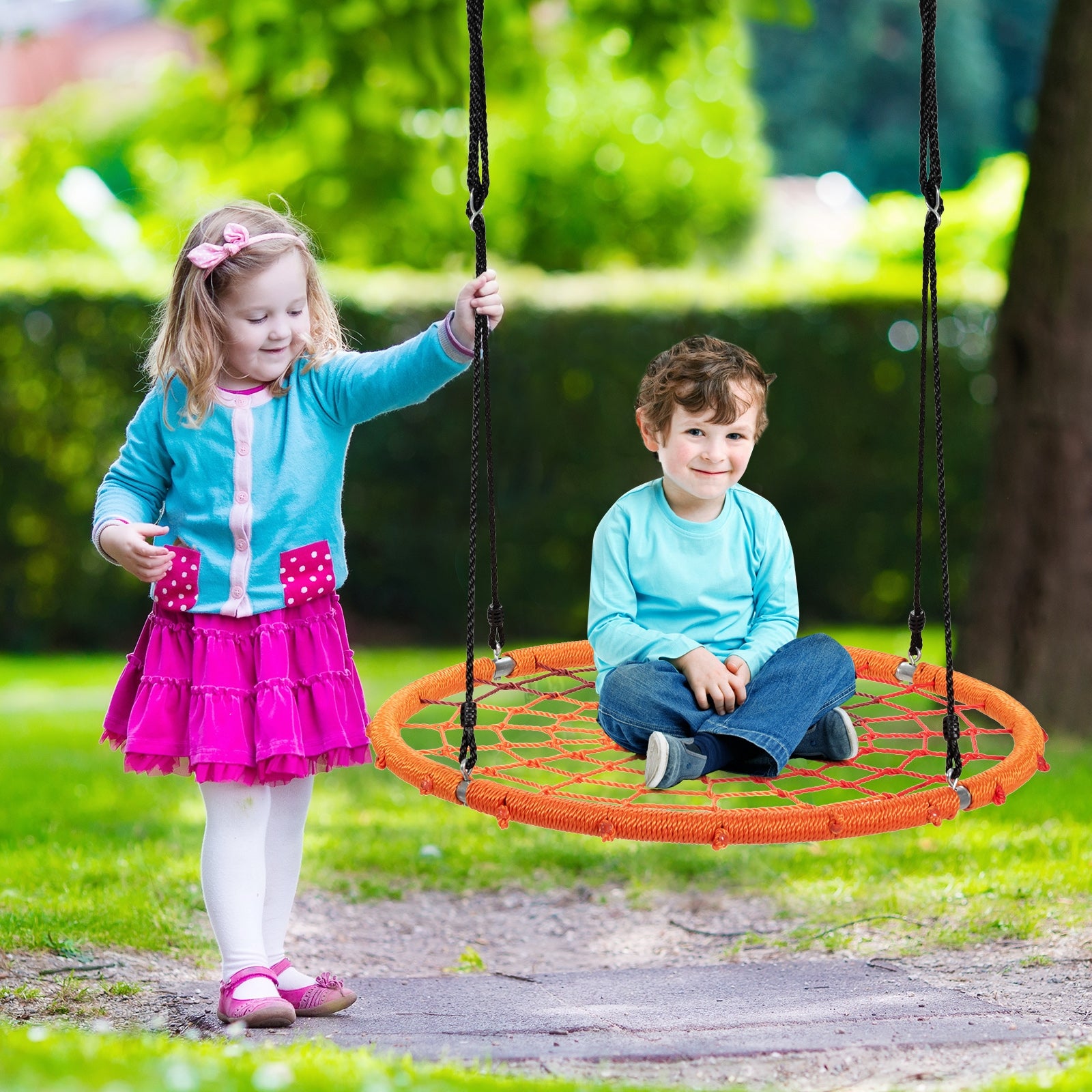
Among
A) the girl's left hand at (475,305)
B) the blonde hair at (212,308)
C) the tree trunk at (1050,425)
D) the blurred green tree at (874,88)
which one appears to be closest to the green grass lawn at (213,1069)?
the blonde hair at (212,308)

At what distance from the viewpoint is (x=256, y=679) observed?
287 centimetres

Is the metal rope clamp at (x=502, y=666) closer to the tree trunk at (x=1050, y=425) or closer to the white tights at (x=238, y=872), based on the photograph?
the white tights at (x=238, y=872)

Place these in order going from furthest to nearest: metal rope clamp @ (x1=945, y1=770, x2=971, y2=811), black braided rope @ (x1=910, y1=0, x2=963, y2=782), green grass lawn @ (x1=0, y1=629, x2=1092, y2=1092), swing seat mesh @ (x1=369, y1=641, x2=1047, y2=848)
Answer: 1. green grass lawn @ (x1=0, y1=629, x2=1092, y2=1092)
2. black braided rope @ (x1=910, y1=0, x2=963, y2=782)
3. metal rope clamp @ (x1=945, y1=770, x2=971, y2=811)
4. swing seat mesh @ (x1=369, y1=641, x2=1047, y2=848)

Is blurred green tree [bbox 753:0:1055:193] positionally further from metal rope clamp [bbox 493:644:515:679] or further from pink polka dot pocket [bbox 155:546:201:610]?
pink polka dot pocket [bbox 155:546:201:610]

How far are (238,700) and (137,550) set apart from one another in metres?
0.35

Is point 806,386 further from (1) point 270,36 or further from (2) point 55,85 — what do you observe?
(2) point 55,85

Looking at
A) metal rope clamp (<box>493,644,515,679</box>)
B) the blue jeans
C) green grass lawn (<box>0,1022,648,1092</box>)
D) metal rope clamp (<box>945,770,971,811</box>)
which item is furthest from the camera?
metal rope clamp (<box>493,644,515,679</box>)

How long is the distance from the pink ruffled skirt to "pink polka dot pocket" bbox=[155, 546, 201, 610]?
4cm

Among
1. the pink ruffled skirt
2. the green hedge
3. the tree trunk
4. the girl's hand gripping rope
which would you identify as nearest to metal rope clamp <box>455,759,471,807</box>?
the pink ruffled skirt

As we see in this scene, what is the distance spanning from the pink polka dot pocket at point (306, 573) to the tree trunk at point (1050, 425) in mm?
3346

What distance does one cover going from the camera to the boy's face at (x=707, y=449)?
311cm

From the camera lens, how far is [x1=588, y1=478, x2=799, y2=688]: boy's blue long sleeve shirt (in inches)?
126

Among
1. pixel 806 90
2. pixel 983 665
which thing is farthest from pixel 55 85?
pixel 983 665

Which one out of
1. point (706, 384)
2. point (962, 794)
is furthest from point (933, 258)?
point (962, 794)
